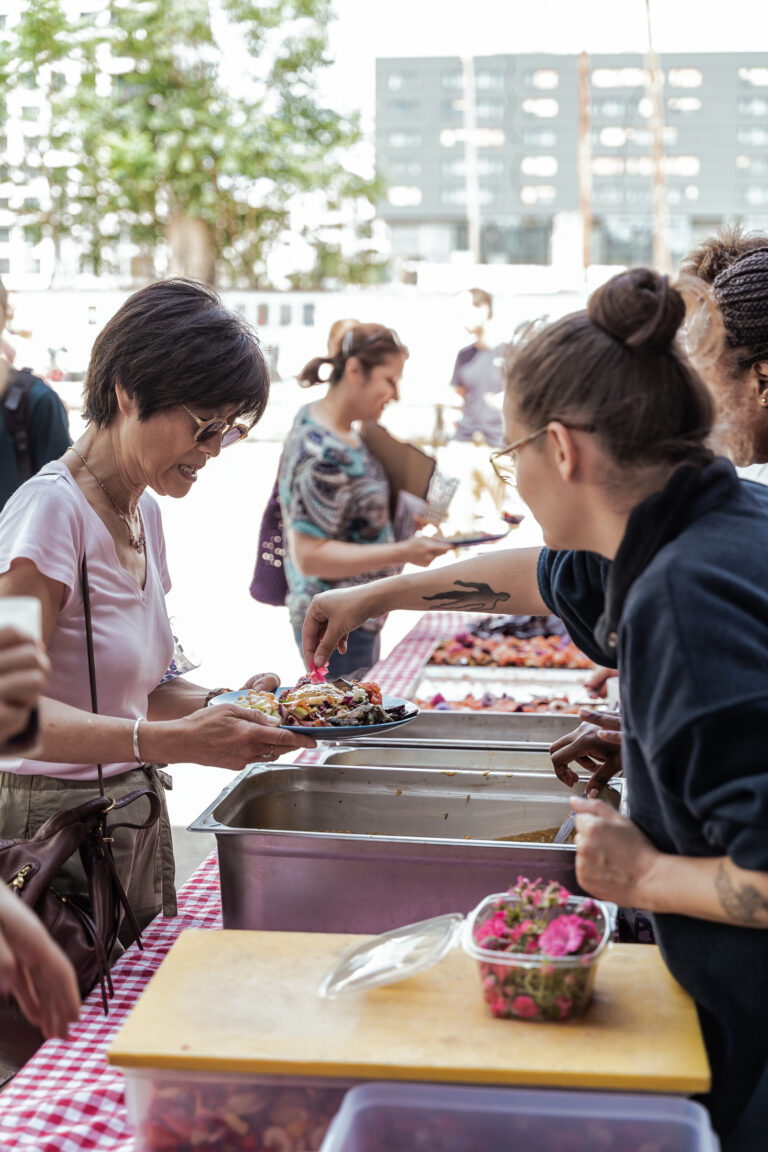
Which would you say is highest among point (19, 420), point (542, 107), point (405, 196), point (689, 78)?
point (689, 78)

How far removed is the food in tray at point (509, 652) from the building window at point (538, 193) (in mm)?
64212

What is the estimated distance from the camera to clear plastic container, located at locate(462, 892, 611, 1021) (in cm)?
105

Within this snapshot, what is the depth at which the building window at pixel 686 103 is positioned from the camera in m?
64.9

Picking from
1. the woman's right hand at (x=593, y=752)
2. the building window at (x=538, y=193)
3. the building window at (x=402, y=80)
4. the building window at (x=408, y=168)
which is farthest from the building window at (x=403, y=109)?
the woman's right hand at (x=593, y=752)

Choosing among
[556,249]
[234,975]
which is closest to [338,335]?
[234,975]

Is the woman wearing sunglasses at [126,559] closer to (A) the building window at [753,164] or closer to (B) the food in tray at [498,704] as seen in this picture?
(B) the food in tray at [498,704]

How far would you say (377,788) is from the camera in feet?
5.96

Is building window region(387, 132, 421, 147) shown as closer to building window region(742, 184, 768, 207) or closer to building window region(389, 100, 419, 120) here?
building window region(389, 100, 419, 120)

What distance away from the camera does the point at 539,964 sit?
1.05 m

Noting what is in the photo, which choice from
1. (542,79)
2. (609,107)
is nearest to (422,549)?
(542,79)

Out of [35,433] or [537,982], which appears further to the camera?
[35,433]

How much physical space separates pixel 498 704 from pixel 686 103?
229 ft

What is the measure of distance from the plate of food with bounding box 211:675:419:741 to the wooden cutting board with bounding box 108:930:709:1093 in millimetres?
574

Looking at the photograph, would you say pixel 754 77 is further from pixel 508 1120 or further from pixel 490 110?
pixel 508 1120
